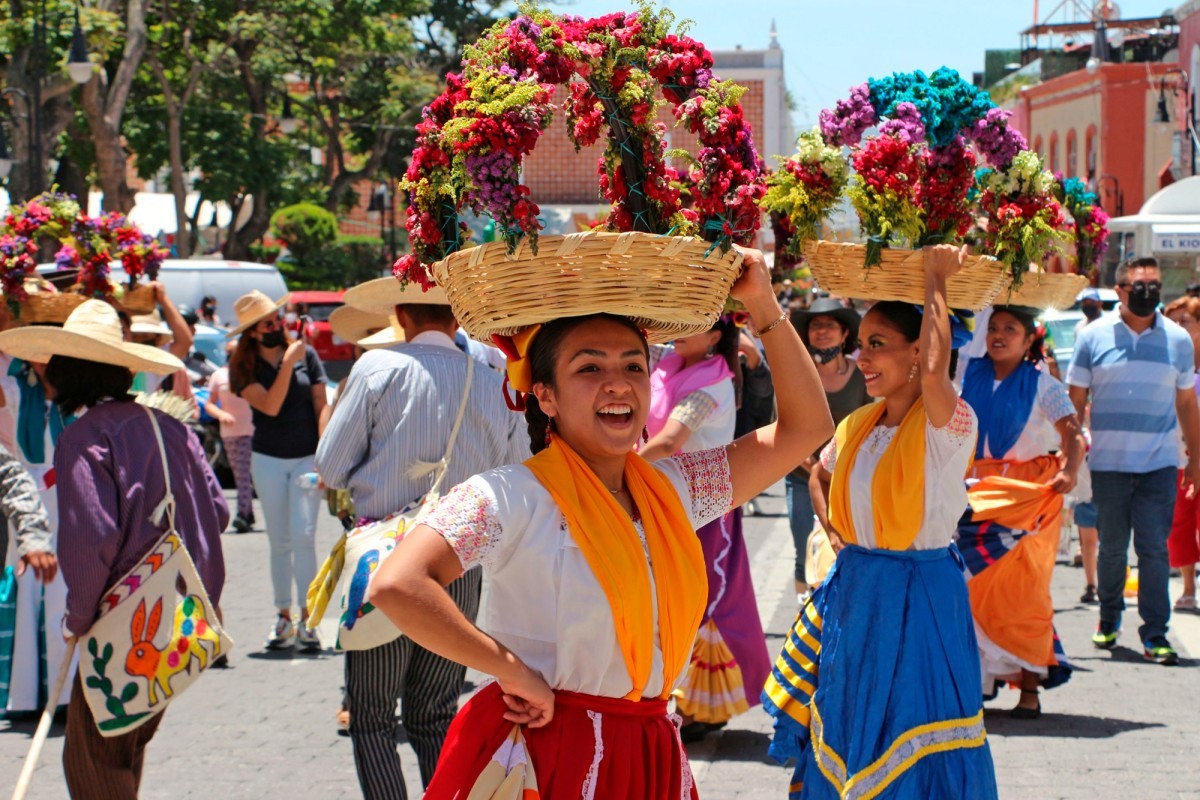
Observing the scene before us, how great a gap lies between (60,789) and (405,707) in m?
1.98

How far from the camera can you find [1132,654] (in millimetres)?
9117

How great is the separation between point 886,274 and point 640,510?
6.61 ft

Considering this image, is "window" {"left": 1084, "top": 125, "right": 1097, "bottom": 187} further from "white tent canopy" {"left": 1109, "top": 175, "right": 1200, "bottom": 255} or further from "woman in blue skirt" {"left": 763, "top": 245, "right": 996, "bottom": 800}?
"woman in blue skirt" {"left": 763, "top": 245, "right": 996, "bottom": 800}

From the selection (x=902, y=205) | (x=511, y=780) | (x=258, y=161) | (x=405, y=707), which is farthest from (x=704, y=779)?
(x=258, y=161)

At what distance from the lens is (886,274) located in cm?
520

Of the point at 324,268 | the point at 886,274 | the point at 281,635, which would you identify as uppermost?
the point at 324,268

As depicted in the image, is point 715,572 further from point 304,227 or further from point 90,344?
point 304,227

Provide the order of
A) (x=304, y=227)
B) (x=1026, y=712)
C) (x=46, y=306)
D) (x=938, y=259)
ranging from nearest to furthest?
(x=938, y=259) → (x=1026, y=712) → (x=46, y=306) → (x=304, y=227)

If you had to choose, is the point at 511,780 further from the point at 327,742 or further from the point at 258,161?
the point at 258,161

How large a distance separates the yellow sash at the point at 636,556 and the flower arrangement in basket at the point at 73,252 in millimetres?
5211

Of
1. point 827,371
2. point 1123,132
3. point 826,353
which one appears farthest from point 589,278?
point 1123,132

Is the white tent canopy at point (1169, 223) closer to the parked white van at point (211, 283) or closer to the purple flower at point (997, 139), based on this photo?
the parked white van at point (211, 283)

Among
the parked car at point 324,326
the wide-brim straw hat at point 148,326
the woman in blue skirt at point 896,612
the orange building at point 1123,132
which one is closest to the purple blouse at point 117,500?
the woman in blue skirt at point 896,612

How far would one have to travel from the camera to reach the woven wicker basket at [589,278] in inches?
129
